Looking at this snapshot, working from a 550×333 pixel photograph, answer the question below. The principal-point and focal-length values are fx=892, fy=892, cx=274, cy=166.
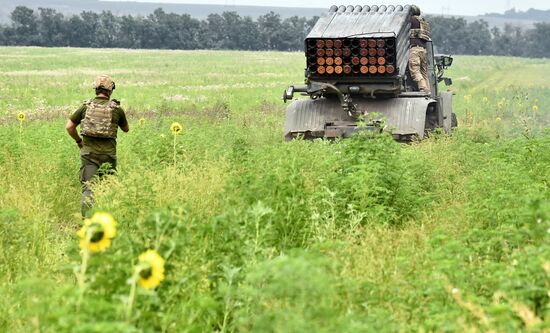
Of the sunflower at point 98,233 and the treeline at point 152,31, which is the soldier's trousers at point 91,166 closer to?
the sunflower at point 98,233

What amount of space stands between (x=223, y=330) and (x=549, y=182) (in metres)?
4.13

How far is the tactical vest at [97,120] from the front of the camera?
926 centimetres

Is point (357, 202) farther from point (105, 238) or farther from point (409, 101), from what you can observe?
point (409, 101)

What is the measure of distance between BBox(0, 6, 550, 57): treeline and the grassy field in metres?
73.6

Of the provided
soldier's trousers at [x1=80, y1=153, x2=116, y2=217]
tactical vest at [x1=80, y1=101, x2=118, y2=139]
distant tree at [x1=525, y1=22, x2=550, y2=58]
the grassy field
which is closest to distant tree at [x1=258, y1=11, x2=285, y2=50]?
distant tree at [x1=525, y1=22, x2=550, y2=58]

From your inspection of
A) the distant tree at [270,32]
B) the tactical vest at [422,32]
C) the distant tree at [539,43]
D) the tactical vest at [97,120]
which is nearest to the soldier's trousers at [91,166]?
the tactical vest at [97,120]

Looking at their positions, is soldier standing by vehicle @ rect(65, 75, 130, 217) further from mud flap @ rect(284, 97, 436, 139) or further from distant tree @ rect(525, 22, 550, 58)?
distant tree @ rect(525, 22, 550, 58)

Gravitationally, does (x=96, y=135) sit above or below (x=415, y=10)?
below

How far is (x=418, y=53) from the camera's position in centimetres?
1453

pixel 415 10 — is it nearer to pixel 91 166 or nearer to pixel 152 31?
pixel 91 166

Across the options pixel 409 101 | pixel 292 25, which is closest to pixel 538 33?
pixel 292 25

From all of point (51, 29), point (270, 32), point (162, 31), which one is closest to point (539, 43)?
point (270, 32)

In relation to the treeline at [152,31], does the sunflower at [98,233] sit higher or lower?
lower

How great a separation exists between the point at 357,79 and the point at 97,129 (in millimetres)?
5180
